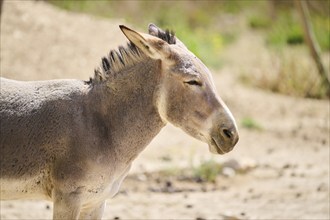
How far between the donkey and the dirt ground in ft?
8.15

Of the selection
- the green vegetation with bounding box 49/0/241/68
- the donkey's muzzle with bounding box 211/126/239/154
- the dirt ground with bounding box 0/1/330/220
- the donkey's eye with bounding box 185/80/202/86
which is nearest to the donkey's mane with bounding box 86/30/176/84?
the donkey's eye with bounding box 185/80/202/86

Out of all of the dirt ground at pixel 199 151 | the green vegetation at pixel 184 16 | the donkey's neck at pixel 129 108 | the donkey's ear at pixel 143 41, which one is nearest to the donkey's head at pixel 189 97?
the donkey's ear at pixel 143 41

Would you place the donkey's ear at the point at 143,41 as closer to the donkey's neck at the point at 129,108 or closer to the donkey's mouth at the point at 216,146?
the donkey's neck at the point at 129,108

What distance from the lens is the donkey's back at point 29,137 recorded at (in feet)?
15.1

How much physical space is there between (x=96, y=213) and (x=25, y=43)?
321 inches

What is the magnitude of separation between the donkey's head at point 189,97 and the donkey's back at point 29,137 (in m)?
0.64

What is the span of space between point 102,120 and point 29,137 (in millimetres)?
526

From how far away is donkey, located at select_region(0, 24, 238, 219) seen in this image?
462 centimetres

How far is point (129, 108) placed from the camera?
194 inches

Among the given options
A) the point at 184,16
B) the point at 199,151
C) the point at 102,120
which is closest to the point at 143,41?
the point at 102,120

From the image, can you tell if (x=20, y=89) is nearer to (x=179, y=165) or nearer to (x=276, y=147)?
(x=179, y=165)

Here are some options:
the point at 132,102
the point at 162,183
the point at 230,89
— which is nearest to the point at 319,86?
the point at 230,89

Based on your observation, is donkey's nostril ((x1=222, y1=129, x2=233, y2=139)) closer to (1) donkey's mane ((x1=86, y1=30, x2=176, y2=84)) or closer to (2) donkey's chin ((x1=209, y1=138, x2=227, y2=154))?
(2) donkey's chin ((x1=209, y1=138, x2=227, y2=154))

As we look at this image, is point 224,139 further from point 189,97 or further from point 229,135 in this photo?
point 189,97
